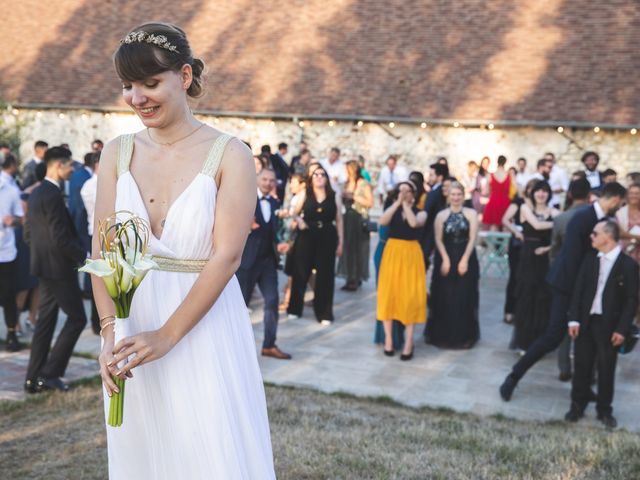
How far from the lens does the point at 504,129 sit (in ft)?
64.4

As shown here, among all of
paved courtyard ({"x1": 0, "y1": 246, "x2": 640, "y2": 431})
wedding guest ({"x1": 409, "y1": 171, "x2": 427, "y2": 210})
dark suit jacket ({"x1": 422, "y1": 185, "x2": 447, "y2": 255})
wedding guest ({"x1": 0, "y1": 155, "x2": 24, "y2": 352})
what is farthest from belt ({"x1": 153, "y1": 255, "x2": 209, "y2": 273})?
dark suit jacket ({"x1": 422, "y1": 185, "x2": 447, "y2": 255})

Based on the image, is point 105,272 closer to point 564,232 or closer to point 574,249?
point 574,249

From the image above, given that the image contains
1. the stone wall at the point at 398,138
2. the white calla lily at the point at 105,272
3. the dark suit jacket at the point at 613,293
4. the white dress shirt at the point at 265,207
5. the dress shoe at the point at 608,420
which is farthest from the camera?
the stone wall at the point at 398,138

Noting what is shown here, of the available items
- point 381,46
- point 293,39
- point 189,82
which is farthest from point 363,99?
point 189,82

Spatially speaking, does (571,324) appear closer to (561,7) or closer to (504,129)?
(504,129)

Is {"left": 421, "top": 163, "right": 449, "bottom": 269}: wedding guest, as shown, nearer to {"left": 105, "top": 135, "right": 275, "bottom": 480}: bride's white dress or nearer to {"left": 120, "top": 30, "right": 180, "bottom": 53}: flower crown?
{"left": 105, "top": 135, "right": 275, "bottom": 480}: bride's white dress

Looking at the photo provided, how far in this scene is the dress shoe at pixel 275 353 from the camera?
316 inches

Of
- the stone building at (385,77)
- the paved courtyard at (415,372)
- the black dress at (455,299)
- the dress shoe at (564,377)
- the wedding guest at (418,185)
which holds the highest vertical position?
the stone building at (385,77)

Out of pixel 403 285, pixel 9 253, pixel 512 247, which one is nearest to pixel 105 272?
pixel 9 253

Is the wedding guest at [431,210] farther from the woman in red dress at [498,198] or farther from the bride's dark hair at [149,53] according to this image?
the bride's dark hair at [149,53]

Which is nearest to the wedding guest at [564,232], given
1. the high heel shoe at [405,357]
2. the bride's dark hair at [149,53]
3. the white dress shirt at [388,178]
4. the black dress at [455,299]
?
the black dress at [455,299]

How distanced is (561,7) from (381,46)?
523cm

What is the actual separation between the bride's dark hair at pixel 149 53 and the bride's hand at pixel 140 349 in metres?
0.86

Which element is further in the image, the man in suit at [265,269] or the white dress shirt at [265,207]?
the white dress shirt at [265,207]
